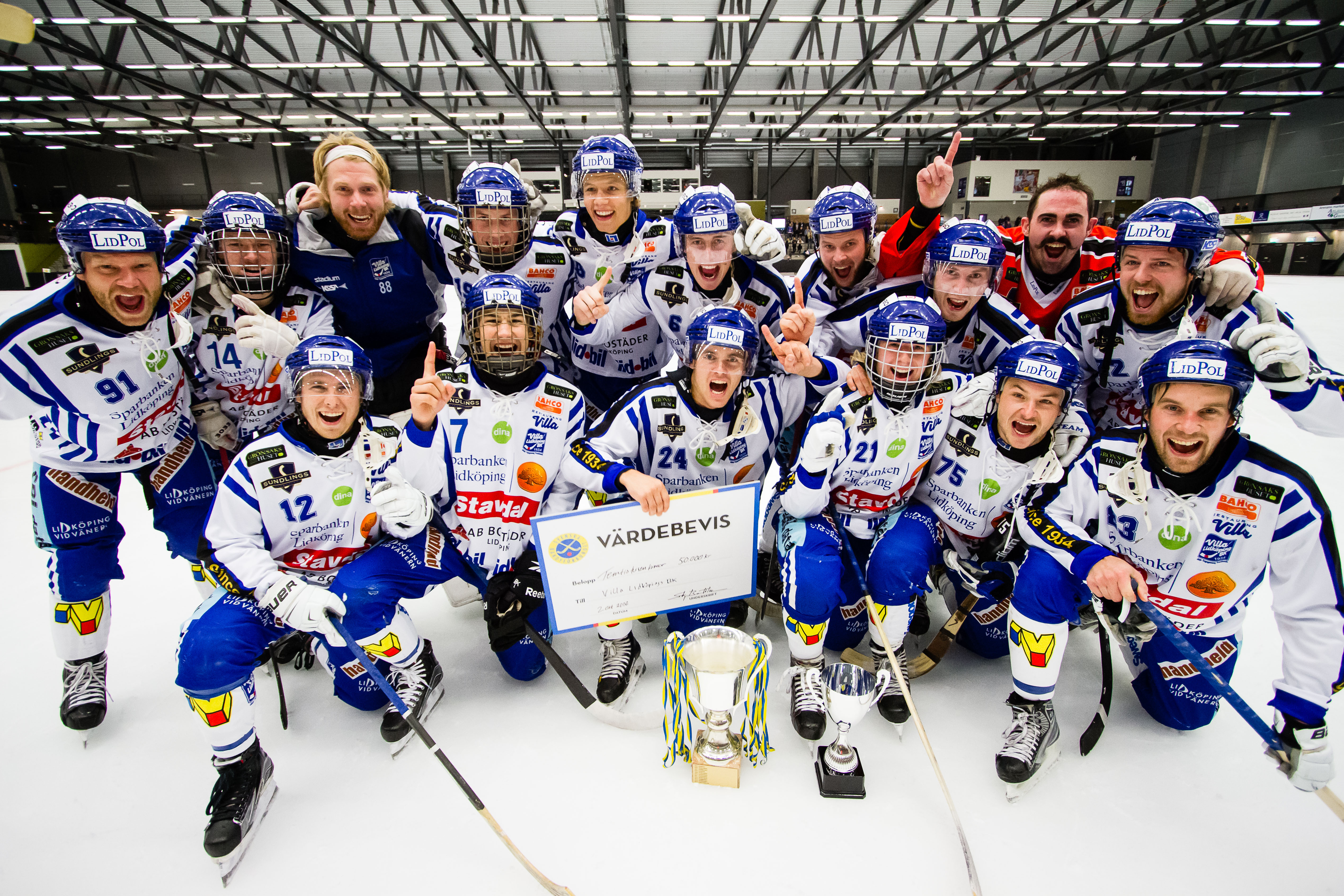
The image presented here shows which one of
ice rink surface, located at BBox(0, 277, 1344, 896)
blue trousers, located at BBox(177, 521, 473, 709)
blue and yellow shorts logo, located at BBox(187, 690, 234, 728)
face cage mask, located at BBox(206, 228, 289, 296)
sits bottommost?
ice rink surface, located at BBox(0, 277, 1344, 896)

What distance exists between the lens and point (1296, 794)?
200 centimetres

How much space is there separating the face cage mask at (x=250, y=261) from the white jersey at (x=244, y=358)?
0.14 meters

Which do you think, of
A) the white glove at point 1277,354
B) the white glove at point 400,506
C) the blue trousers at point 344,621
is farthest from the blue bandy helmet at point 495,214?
the white glove at point 1277,354

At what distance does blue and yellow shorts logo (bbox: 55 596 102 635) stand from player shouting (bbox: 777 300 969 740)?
2776mm

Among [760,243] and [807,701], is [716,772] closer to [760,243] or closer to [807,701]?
[807,701]

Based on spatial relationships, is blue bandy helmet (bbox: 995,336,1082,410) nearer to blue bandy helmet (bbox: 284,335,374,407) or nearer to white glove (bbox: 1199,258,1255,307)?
white glove (bbox: 1199,258,1255,307)

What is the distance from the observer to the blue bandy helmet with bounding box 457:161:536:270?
8.94 ft

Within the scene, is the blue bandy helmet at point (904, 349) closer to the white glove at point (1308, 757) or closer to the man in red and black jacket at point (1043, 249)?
the man in red and black jacket at point (1043, 249)

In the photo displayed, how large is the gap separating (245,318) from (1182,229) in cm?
362

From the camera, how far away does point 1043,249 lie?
3.12m

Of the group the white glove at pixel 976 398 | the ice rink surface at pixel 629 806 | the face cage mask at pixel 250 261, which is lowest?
the ice rink surface at pixel 629 806

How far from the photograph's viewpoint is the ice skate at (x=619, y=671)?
8.14ft

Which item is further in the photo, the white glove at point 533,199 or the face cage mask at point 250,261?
the white glove at point 533,199

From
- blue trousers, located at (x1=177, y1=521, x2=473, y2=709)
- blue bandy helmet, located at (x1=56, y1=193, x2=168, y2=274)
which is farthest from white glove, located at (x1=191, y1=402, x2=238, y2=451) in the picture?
blue trousers, located at (x1=177, y1=521, x2=473, y2=709)
